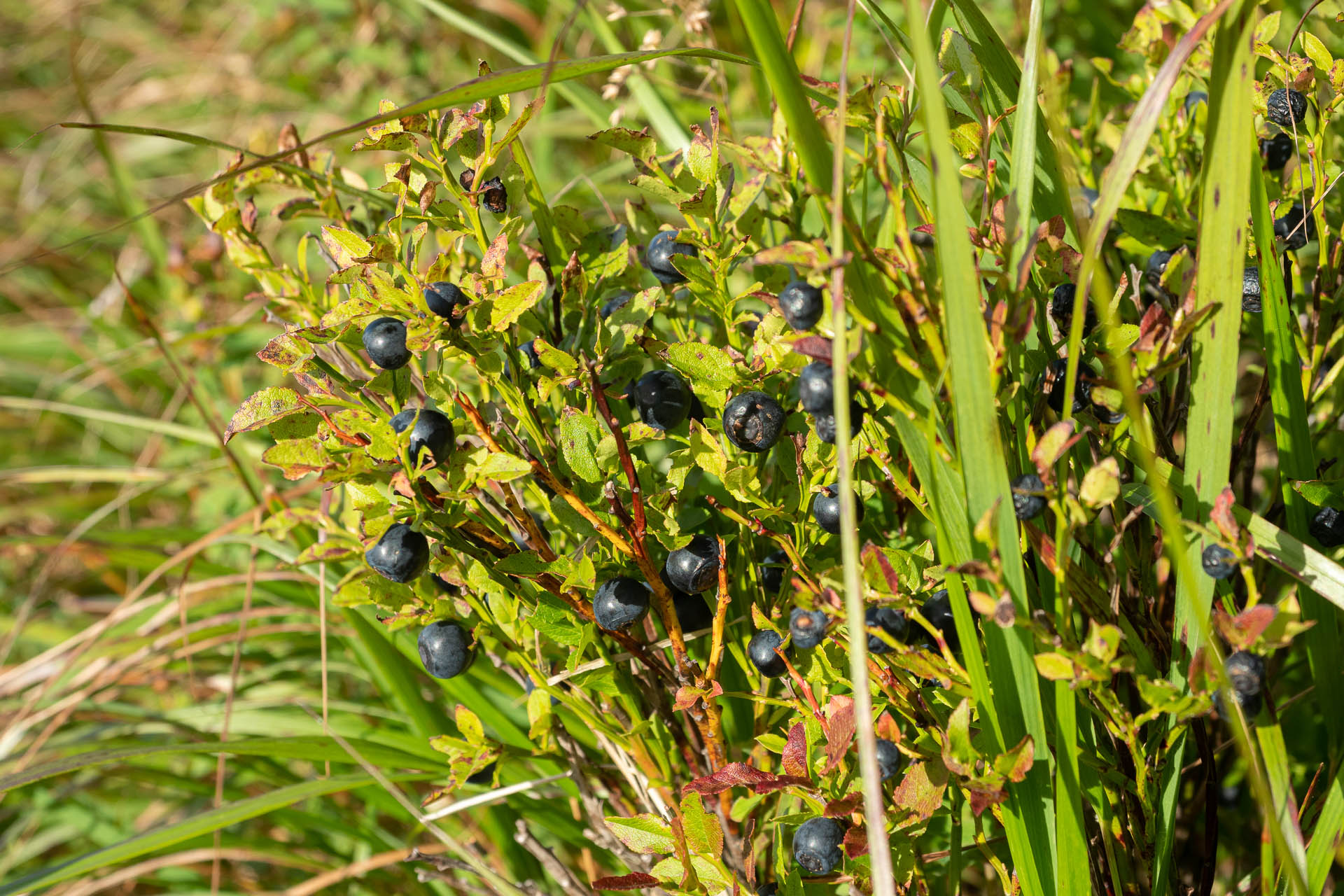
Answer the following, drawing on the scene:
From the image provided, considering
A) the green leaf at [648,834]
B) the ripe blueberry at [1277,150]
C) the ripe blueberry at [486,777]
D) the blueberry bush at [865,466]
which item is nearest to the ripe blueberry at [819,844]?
the blueberry bush at [865,466]

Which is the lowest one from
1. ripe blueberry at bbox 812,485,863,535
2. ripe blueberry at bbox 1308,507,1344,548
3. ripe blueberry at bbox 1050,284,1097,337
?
ripe blueberry at bbox 812,485,863,535

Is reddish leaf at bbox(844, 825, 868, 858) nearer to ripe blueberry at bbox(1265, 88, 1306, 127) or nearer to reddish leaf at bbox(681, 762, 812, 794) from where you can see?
reddish leaf at bbox(681, 762, 812, 794)

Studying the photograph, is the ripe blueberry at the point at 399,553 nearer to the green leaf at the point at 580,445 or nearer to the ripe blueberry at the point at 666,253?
the green leaf at the point at 580,445

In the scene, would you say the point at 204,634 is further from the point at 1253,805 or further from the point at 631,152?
the point at 1253,805

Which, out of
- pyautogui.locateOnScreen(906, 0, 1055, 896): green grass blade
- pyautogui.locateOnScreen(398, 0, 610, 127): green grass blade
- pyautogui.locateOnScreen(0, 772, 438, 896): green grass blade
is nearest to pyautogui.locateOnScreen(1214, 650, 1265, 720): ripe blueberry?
pyautogui.locateOnScreen(906, 0, 1055, 896): green grass blade

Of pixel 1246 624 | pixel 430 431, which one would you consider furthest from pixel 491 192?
pixel 1246 624

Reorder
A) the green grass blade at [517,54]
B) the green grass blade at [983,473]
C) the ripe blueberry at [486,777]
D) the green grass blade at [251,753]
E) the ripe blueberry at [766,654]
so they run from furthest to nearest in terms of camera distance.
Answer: the green grass blade at [517,54] < the ripe blueberry at [486,777] < the green grass blade at [251,753] < the ripe blueberry at [766,654] < the green grass blade at [983,473]

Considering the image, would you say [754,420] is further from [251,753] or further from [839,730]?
[251,753]
